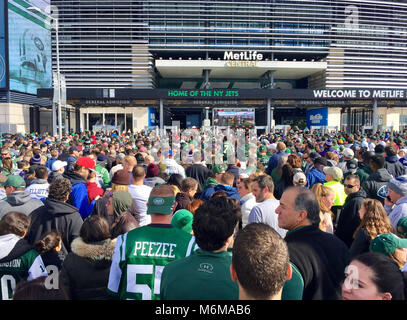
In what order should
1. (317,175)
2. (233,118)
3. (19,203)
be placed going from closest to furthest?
(19,203) < (317,175) < (233,118)

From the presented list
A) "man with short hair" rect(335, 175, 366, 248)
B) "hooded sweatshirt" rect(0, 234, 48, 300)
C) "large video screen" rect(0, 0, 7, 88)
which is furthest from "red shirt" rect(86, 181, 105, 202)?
"large video screen" rect(0, 0, 7, 88)

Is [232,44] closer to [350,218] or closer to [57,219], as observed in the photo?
[350,218]

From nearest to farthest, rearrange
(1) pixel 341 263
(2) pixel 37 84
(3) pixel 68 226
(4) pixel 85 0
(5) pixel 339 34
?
(1) pixel 341 263 → (3) pixel 68 226 → (2) pixel 37 84 → (4) pixel 85 0 → (5) pixel 339 34

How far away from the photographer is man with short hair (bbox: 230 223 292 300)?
6.79 feet

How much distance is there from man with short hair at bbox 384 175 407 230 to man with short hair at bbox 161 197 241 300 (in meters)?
3.03

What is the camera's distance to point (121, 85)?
61.0m

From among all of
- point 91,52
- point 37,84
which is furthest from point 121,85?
point 37,84

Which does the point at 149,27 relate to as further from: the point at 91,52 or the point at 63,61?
the point at 63,61

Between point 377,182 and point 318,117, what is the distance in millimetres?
46960

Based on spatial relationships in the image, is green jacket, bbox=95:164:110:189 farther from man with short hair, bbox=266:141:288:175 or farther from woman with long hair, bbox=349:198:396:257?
woman with long hair, bbox=349:198:396:257

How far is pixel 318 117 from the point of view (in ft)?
170

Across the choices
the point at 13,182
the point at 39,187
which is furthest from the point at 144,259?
the point at 13,182

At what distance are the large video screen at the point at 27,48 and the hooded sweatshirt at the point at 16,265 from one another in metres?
50.3
